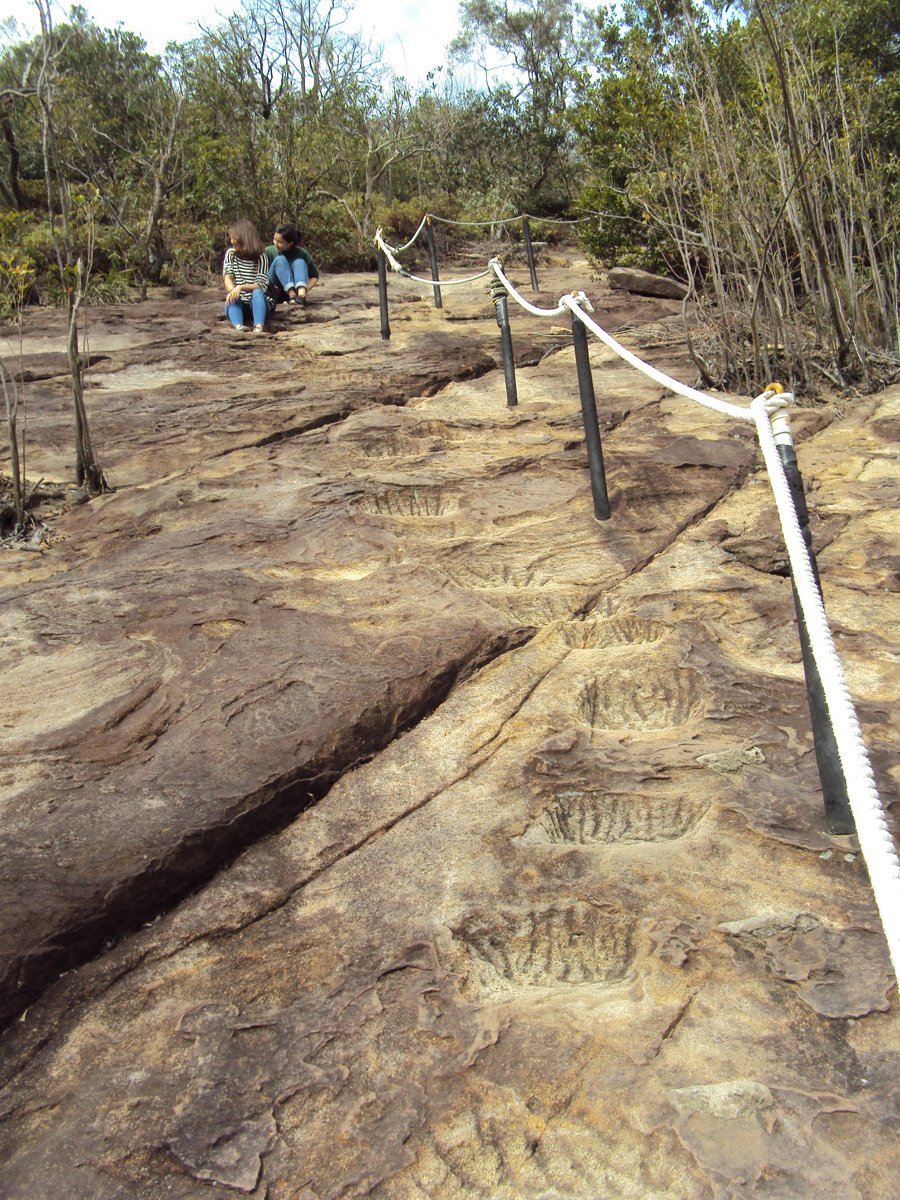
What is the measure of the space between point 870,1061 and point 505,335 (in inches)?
194

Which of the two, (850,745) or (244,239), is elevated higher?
(244,239)

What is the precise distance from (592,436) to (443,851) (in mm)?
2384

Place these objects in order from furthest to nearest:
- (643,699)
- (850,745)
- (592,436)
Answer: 1. (592,436)
2. (643,699)
3. (850,745)

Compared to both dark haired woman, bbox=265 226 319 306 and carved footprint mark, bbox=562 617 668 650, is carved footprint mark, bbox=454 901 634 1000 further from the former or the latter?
dark haired woman, bbox=265 226 319 306

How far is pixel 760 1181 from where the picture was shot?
1.37m

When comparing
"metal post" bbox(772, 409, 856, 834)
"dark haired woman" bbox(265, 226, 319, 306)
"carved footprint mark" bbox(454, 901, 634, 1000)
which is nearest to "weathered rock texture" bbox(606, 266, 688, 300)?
"dark haired woman" bbox(265, 226, 319, 306)

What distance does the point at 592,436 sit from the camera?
4168 millimetres

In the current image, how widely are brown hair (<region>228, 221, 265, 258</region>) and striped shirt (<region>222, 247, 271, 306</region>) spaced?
0.16 ft

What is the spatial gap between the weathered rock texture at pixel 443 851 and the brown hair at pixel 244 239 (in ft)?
14.0

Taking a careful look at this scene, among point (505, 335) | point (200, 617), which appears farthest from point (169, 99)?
point (200, 617)

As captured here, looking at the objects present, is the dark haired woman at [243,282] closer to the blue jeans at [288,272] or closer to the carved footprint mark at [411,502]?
the blue jeans at [288,272]

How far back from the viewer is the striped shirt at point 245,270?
8086mm

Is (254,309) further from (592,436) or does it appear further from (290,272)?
(592,436)

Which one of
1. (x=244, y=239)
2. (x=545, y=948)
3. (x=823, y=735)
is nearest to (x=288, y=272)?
(x=244, y=239)
